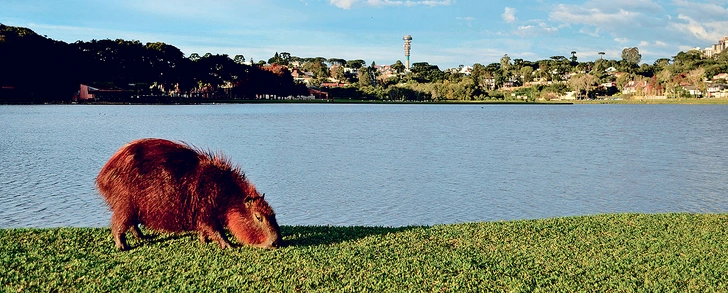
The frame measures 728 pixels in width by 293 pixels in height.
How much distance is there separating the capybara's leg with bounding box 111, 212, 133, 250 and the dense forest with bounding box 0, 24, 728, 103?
78844 millimetres

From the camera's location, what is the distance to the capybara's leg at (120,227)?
6980 millimetres

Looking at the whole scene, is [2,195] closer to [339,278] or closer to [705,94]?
[339,278]

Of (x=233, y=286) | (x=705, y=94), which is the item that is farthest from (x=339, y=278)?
(x=705, y=94)

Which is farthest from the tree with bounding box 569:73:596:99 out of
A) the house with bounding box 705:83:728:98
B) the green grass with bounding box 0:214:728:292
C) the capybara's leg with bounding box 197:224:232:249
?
the capybara's leg with bounding box 197:224:232:249

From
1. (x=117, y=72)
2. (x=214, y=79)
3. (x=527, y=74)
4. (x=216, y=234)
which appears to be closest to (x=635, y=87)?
(x=527, y=74)

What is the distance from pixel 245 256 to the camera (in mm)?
6758

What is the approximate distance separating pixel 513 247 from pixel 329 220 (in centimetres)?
512

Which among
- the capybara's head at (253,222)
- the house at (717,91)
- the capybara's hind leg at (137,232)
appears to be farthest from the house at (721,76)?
the capybara's hind leg at (137,232)

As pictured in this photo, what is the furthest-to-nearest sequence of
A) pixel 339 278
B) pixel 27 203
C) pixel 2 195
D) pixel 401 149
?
pixel 401 149 → pixel 2 195 → pixel 27 203 → pixel 339 278

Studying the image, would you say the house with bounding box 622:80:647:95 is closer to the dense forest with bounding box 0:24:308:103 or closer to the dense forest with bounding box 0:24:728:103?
the dense forest with bounding box 0:24:728:103

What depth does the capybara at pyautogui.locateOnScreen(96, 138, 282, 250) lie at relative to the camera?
681 cm

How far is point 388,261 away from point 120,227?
3.06 metres

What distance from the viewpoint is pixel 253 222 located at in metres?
6.93

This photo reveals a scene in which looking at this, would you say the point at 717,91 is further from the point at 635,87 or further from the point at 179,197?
the point at 179,197
